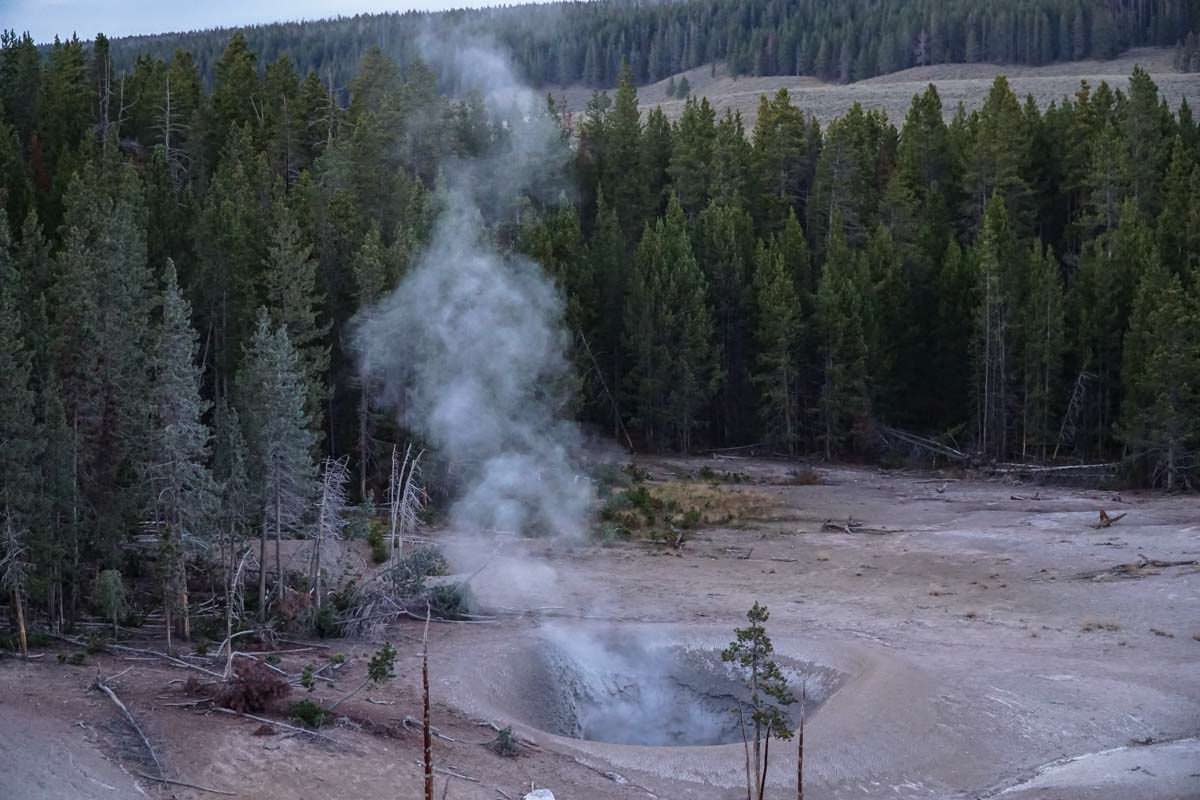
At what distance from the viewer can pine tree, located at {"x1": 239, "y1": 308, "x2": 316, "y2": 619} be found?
25531 mm

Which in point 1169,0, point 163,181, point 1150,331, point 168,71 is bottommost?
point 1150,331

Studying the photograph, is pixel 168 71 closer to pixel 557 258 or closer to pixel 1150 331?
pixel 557 258

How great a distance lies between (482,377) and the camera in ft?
124

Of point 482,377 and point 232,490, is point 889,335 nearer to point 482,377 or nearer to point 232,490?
point 482,377

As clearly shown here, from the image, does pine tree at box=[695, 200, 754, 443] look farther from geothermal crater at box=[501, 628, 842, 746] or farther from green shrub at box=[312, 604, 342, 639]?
green shrub at box=[312, 604, 342, 639]

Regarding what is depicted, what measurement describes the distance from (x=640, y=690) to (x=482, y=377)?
15.9 meters

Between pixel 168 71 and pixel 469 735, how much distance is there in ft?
184

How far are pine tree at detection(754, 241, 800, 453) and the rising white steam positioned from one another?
8983 mm

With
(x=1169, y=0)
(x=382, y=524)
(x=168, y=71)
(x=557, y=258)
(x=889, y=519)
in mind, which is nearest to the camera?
(x=382, y=524)

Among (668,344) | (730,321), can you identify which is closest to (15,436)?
(668,344)

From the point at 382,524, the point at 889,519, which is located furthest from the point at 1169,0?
the point at 382,524

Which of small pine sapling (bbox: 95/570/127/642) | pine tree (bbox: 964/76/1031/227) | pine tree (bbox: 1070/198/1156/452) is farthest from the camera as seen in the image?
pine tree (bbox: 964/76/1031/227)

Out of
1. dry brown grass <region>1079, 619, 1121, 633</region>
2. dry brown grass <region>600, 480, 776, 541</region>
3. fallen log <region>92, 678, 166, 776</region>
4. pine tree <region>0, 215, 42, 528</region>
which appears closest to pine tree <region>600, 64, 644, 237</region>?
dry brown grass <region>600, 480, 776, 541</region>

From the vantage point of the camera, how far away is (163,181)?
47.9 meters
